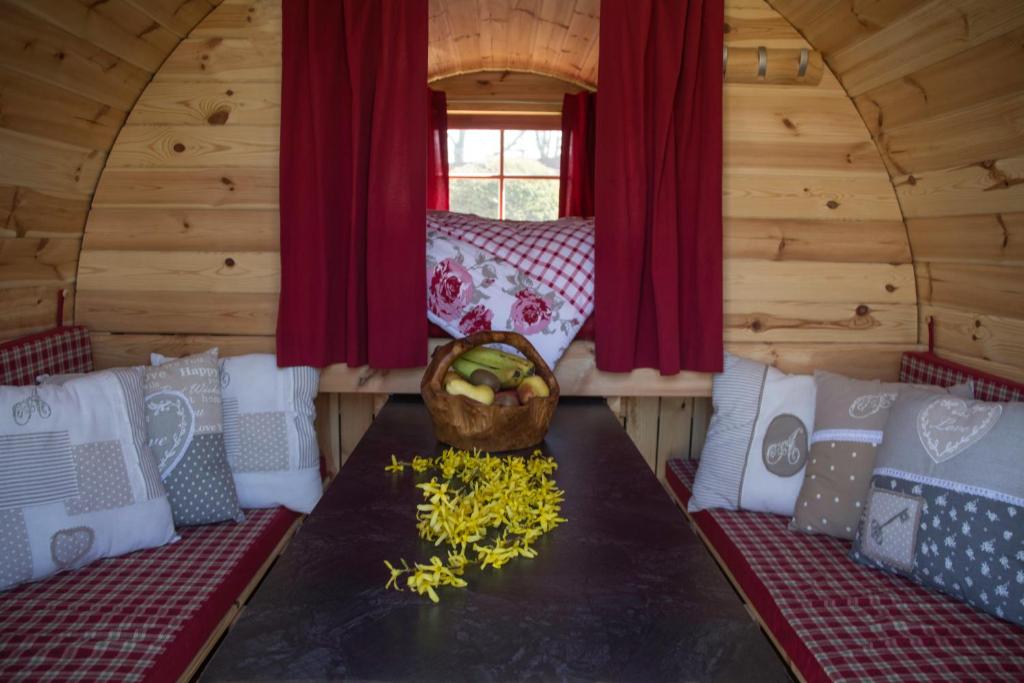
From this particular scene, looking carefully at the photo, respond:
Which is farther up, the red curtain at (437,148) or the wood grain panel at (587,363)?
the red curtain at (437,148)

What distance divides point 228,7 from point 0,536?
62.2 inches

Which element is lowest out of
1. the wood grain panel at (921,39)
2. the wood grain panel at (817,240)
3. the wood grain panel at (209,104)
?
the wood grain panel at (817,240)

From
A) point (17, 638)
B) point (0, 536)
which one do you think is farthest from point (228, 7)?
point (17, 638)

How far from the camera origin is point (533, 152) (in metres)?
4.91

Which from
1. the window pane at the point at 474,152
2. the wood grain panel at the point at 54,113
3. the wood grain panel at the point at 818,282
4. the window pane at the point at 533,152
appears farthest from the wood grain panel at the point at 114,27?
the window pane at the point at 533,152

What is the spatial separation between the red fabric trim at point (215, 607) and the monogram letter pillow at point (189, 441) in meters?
0.08

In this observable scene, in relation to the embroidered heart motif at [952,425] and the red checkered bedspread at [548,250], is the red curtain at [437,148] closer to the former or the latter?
the red checkered bedspread at [548,250]

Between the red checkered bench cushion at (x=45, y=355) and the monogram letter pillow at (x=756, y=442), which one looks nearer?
the red checkered bench cushion at (x=45, y=355)

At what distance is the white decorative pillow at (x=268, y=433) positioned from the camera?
1932mm

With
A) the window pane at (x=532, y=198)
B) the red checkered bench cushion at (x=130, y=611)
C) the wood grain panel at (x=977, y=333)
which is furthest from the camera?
the window pane at (x=532, y=198)

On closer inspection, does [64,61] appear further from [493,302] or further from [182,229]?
[493,302]

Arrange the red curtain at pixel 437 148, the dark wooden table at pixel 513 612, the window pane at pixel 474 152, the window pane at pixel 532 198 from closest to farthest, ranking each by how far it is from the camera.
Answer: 1. the dark wooden table at pixel 513 612
2. the red curtain at pixel 437 148
3. the window pane at pixel 474 152
4. the window pane at pixel 532 198

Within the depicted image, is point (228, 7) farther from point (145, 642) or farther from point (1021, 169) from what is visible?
point (1021, 169)

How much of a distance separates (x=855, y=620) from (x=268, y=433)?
4.89 feet
